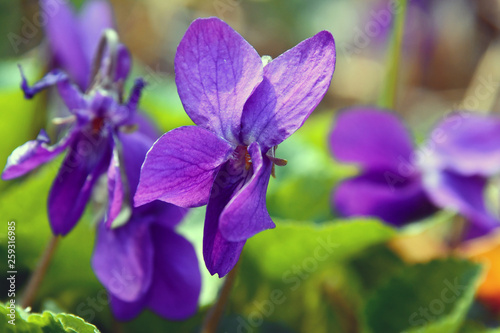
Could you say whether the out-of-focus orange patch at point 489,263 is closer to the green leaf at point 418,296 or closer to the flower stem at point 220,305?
the green leaf at point 418,296

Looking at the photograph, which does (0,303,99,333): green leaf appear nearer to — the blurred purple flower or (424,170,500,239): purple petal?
the blurred purple flower

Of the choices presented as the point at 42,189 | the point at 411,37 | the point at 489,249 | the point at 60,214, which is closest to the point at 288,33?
the point at 411,37

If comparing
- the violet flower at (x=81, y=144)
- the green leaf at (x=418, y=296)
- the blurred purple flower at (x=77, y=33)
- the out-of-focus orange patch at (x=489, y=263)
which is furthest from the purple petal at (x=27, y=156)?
the out-of-focus orange patch at (x=489, y=263)

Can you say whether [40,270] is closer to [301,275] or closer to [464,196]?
[301,275]

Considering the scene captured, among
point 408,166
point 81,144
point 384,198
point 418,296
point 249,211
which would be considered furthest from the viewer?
point 408,166

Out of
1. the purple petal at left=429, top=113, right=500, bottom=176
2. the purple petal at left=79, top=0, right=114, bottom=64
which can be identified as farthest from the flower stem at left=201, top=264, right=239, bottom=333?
the purple petal at left=429, top=113, right=500, bottom=176

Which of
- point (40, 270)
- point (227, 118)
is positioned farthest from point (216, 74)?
point (40, 270)
